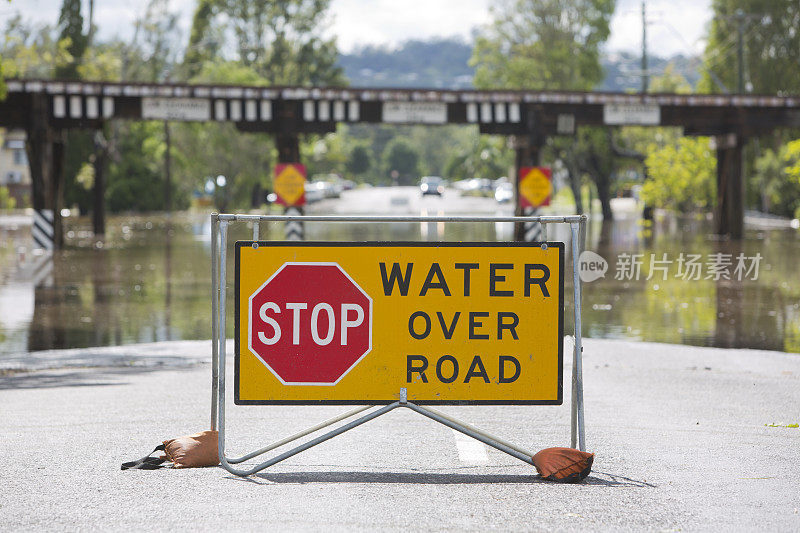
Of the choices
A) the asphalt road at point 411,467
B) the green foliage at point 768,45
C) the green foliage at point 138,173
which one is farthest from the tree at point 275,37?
the asphalt road at point 411,467

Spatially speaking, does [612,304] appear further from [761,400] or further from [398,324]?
[398,324]

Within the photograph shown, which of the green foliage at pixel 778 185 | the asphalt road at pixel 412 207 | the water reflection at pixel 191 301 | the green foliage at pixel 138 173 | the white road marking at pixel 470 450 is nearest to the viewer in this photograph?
the white road marking at pixel 470 450

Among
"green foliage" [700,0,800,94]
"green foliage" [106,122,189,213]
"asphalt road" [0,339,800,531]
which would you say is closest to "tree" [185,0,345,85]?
"green foliage" [106,122,189,213]

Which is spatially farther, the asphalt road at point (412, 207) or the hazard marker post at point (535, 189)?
the asphalt road at point (412, 207)

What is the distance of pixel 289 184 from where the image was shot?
117 ft

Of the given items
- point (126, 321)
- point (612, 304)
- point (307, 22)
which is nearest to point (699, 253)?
point (612, 304)

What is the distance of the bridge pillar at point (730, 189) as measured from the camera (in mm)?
42344

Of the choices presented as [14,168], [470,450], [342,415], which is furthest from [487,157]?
[342,415]

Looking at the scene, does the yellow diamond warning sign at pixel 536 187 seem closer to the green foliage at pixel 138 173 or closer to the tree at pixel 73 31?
the tree at pixel 73 31

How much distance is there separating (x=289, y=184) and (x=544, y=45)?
33.7m

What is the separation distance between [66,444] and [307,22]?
86.3 m

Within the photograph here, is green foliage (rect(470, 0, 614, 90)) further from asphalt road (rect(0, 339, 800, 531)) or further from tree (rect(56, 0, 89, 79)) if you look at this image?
asphalt road (rect(0, 339, 800, 531))

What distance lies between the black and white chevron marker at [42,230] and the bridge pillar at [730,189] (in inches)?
908

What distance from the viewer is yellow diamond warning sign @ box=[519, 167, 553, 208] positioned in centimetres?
3569
